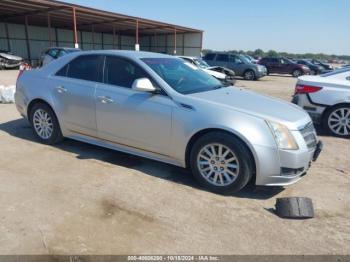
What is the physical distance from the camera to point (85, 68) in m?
4.75

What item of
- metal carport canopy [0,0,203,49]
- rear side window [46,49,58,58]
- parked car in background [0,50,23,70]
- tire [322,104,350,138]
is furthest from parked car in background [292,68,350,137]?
parked car in background [0,50,23,70]

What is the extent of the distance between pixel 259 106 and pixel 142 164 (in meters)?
1.84

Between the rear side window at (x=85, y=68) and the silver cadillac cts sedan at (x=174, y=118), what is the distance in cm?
2

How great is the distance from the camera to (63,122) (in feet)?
16.2

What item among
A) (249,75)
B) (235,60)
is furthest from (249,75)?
(235,60)

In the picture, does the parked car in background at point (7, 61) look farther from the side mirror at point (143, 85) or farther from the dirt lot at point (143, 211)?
the side mirror at point (143, 85)

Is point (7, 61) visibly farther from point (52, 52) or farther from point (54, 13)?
point (52, 52)

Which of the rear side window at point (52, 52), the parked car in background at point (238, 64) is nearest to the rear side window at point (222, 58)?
the parked car in background at point (238, 64)

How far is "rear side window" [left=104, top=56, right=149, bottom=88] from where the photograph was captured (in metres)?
Answer: 4.27

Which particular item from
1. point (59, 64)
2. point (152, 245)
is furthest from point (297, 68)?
point (152, 245)

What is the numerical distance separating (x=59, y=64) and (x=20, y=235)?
3018 mm

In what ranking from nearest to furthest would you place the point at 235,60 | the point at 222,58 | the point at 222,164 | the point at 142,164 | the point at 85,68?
Answer: the point at 222,164, the point at 142,164, the point at 85,68, the point at 235,60, the point at 222,58

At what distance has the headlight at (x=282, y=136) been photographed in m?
3.46

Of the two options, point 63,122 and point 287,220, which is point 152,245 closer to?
point 287,220
